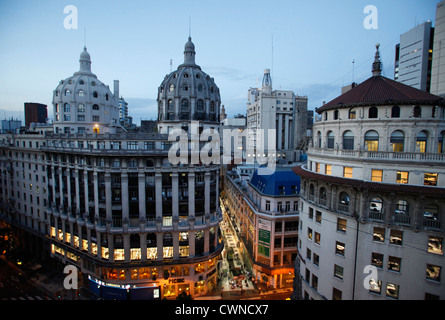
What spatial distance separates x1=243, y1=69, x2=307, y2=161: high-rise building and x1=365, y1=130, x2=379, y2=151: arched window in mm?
84737

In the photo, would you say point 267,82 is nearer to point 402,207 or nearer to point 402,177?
point 402,177

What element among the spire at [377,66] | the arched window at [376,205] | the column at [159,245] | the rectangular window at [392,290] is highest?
the spire at [377,66]

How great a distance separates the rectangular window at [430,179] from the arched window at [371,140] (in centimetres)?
553

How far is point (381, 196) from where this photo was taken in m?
28.0

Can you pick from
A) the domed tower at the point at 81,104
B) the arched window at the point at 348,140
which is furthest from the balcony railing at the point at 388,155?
the domed tower at the point at 81,104

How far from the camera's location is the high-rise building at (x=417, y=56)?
7619cm

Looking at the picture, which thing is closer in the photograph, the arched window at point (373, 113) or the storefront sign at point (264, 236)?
the arched window at point (373, 113)

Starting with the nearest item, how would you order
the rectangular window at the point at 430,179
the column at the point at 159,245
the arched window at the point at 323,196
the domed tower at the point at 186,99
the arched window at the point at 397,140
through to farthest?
1. the rectangular window at the point at 430,179
2. the arched window at the point at 397,140
3. the arched window at the point at 323,196
4. the column at the point at 159,245
5. the domed tower at the point at 186,99

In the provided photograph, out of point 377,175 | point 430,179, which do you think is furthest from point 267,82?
point 430,179

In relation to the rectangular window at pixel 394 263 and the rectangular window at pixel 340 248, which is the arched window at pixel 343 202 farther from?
the rectangular window at pixel 394 263

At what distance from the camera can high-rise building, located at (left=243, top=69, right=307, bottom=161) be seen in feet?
372

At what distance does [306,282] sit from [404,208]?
17.4 m
